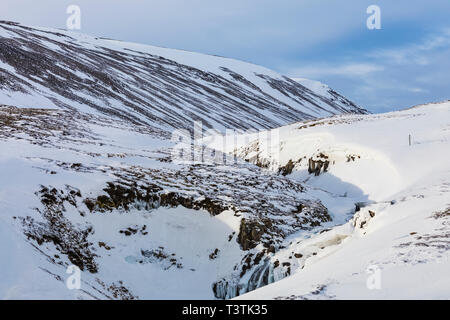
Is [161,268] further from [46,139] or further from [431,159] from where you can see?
[431,159]

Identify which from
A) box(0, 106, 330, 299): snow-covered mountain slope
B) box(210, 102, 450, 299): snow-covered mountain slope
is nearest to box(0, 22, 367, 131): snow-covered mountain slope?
box(0, 106, 330, 299): snow-covered mountain slope

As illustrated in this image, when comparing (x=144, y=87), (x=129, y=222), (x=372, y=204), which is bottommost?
(x=129, y=222)

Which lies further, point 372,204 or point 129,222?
point 372,204

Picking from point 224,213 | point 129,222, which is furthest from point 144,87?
point 129,222

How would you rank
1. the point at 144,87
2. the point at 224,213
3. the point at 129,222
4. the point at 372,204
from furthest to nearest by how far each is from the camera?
the point at 144,87, the point at 372,204, the point at 224,213, the point at 129,222

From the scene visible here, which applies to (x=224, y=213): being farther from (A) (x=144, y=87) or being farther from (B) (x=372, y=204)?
(A) (x=144, y=87)

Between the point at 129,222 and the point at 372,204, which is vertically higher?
the point at 372,204

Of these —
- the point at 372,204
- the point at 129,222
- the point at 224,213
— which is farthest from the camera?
the point at 372,204
